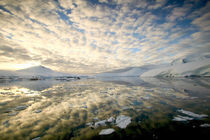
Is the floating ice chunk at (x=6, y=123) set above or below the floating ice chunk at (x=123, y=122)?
below

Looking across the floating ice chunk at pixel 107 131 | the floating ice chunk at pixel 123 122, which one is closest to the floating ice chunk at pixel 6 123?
the floating ice chunk at pixel 107 131

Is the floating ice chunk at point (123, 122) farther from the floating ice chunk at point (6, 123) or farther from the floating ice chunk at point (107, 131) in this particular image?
the floating ice chunk at point (6, 123)

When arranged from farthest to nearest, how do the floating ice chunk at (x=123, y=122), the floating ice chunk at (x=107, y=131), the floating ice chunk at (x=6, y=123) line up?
the floating ice chunk at (x=6, y=123), the floating ice chunk at (x=123, y=122), the floating ice chunk at (x=107, y=131)

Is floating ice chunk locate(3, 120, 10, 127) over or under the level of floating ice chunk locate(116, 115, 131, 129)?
under

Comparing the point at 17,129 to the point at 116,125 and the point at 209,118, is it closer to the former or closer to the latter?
the point at 116,125

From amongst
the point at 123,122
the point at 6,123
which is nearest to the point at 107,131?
the point at 123,122

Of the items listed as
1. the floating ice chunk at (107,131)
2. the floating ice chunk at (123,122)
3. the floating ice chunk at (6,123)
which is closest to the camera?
the floating ice chunk at (107,131)

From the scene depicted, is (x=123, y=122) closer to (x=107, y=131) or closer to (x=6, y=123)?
(x=107, y=131)

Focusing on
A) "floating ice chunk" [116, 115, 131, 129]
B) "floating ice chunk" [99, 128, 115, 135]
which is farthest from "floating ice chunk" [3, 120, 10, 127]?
"floating ice chunk" [116, 115, 131, 129]

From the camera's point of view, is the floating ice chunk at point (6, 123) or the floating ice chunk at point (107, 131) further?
the floating ice chunk at point (6, 123)

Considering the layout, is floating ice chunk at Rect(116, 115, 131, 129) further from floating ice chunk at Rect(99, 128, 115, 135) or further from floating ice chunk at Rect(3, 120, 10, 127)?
floating ice chunk at Rect(3, 120, 10, 127)

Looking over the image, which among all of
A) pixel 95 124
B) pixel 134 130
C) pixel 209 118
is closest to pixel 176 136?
pixel 134 130

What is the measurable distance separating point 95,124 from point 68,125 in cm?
75

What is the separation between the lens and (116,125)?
7.80ft
